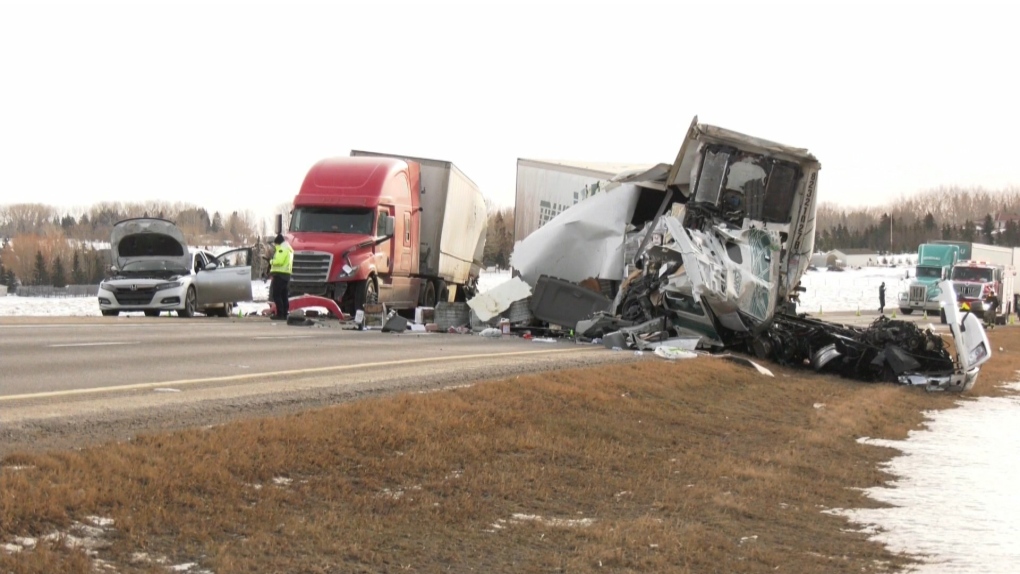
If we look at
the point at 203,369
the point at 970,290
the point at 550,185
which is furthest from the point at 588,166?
the point at 970,290

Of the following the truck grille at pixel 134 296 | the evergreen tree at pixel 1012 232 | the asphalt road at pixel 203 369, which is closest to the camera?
the asphalt road at pixel 203 369

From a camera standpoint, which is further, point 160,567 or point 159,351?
point 159,351

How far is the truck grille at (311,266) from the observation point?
26594 mm

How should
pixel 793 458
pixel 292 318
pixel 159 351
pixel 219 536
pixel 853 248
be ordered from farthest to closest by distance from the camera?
1. pixel 853 248
2. pixel 292 318
3. pixel 159 351
4. pixel 793 458
5. pixel 219 536

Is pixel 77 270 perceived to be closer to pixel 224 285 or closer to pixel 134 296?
pixel 224 285

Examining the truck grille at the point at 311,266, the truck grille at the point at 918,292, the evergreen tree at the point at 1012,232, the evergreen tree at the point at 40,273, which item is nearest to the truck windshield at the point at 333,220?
the truck grille at the point at 311,266

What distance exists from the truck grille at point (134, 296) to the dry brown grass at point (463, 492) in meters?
16.0

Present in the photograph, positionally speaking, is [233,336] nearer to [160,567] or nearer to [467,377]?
[467,377]

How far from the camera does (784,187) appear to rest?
20.7 m

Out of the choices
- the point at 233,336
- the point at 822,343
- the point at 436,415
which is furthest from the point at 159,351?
the point at 822,343

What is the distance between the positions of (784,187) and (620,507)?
14.0 metres

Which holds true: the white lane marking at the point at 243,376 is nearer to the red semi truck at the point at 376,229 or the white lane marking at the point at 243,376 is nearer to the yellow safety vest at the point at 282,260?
the yellow safety vest at the point at 282,260

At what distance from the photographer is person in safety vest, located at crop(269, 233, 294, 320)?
24.4 m

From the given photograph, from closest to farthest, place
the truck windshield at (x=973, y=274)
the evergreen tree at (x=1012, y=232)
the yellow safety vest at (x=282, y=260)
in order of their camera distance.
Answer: the yellow safety vest at (x=282, y=260) < the truck windshield at (x=973, y=274) < the evergreen tree at (x=1012, y=232)
